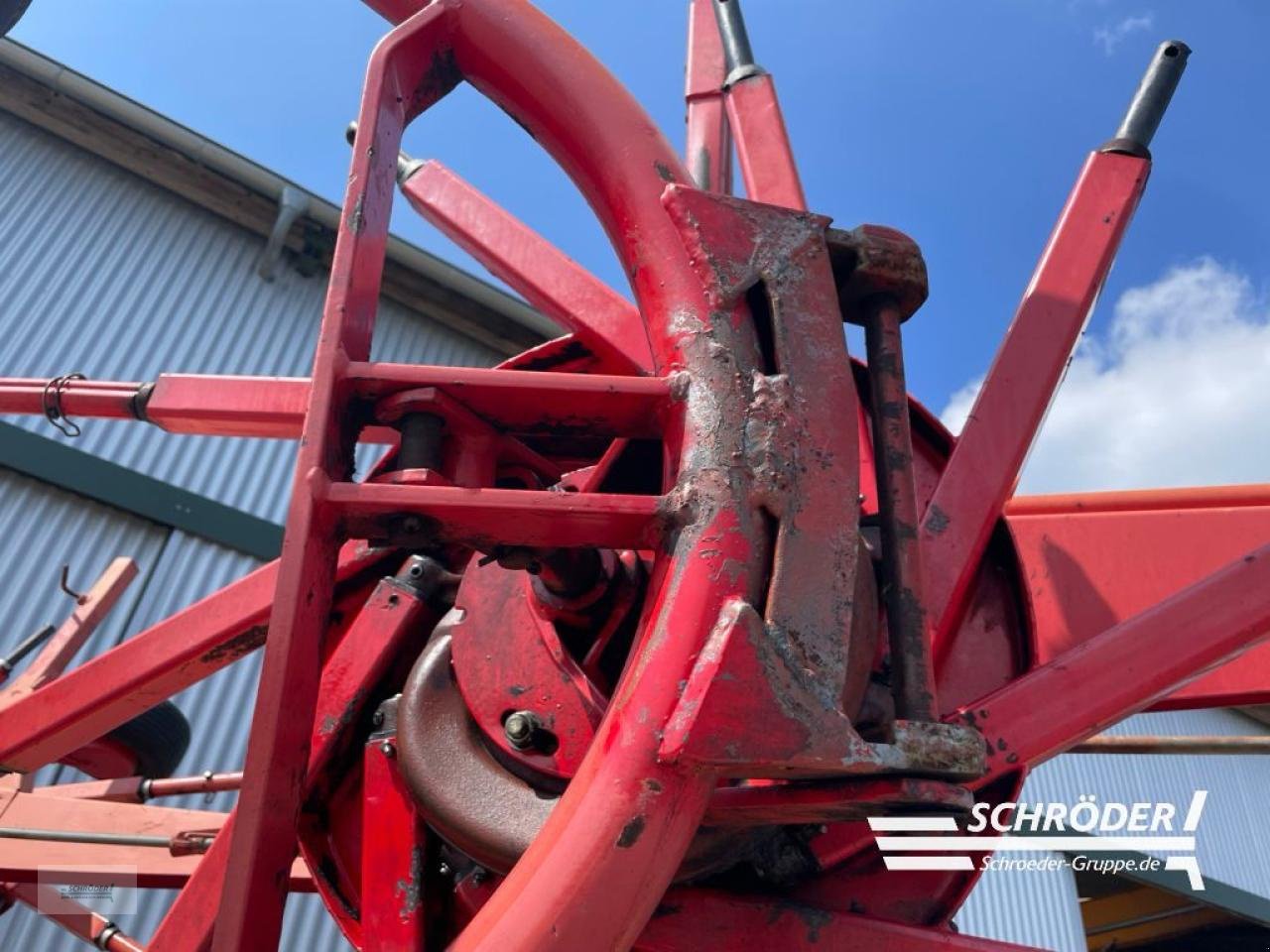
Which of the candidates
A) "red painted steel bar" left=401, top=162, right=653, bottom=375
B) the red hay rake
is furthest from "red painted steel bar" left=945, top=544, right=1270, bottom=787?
"red painted steel bar" left=401, top=162, right=653, bottom=375

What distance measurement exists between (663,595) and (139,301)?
684 centimetres

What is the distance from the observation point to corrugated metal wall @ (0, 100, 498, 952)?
19.4ft

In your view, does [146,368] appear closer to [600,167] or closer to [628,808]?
[600,167]

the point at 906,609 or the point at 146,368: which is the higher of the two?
the point at 146,368

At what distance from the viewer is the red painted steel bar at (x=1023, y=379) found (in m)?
1.55

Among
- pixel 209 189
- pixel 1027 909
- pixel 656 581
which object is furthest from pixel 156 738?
pixel 1027 909

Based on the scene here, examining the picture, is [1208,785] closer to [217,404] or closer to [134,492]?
[134,492]

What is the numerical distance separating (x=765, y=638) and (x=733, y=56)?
1.83 m

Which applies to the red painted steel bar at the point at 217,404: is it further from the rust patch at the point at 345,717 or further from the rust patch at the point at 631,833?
the rust patch at the point at 631,833

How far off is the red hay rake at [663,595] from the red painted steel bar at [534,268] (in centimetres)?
1

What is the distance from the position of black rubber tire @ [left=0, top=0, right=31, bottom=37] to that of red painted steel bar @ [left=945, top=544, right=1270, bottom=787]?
1.91m

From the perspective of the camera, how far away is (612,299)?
197 cm

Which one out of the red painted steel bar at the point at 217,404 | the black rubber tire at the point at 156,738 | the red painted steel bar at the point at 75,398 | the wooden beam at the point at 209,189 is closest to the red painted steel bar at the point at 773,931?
the red painted steel bar at the point at 217,404

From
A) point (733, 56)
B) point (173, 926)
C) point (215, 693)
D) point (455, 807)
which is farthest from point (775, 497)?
point (215, 693)
